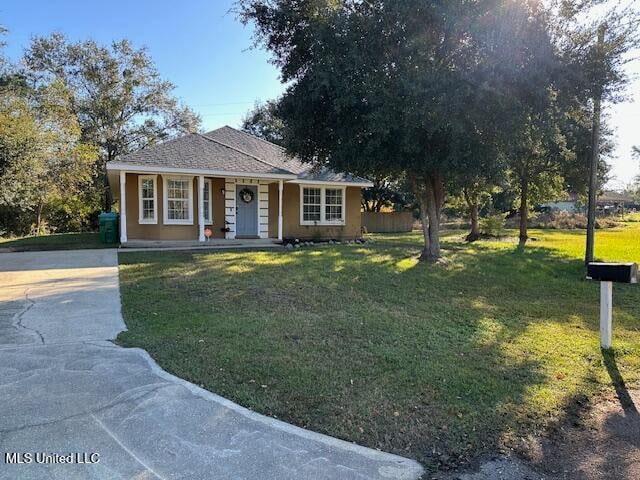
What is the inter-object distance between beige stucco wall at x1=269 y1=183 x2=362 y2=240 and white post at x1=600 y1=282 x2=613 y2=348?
12.9m

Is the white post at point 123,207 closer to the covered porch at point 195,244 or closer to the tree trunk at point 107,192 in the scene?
the covered porch at point 195,244

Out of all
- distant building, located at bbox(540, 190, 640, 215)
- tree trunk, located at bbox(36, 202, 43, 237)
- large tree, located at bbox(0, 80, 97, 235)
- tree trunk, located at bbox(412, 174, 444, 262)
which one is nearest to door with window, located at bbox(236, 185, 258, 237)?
tree trunk, located at bbox(412, 174, 444, 262)

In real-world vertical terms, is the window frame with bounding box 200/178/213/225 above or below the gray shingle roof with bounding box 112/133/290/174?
below

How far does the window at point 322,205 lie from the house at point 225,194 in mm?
40

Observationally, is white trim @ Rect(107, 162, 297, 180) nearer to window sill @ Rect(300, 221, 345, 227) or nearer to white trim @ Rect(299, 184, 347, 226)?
white trim @ Rect(299, 184, 347, 226)

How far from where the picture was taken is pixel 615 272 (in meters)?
4.62

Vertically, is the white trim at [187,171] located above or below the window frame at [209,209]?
above

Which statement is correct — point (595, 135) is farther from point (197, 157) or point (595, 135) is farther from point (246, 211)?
point (197, 157)

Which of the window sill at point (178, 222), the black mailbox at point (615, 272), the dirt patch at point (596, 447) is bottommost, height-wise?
the dirt patch at point (596, 447)

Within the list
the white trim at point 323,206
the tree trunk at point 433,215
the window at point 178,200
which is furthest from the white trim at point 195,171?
the tree trunk at point 433,215

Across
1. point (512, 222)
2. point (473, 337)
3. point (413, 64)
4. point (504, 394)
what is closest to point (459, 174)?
point (413, 64)

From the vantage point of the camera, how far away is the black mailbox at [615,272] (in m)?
4.55

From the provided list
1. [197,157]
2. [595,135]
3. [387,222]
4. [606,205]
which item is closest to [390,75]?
[595,135]

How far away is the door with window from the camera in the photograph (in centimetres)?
1634
